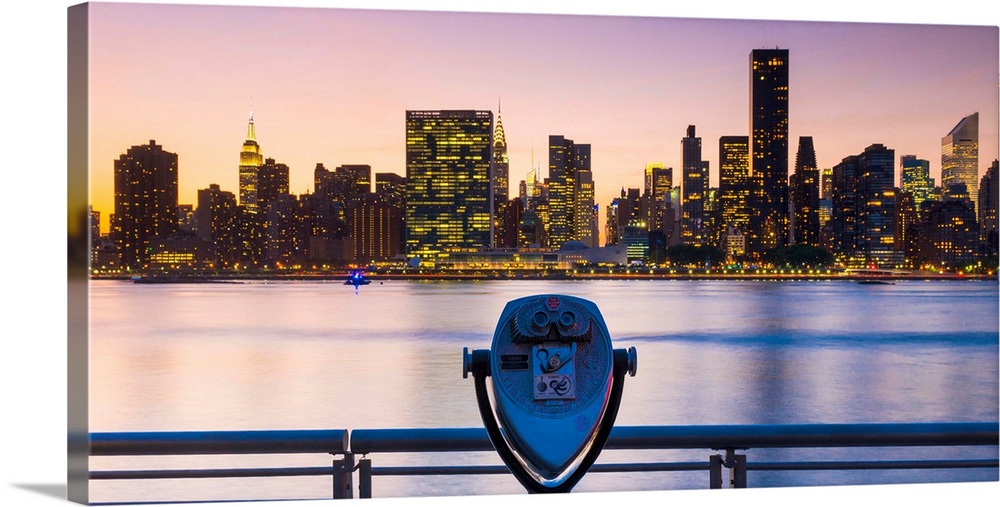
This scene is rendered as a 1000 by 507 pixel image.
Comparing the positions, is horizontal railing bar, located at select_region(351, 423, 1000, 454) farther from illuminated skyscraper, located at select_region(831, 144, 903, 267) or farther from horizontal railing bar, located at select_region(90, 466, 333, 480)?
illuminated skyscraper, located at select_region(831, 144, 903, 267)

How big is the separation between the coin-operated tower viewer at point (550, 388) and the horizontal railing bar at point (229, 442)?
543mm

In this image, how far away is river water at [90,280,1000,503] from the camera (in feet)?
29.7

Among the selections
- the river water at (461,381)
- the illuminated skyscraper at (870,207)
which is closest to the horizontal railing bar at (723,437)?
the river water at (461,381)

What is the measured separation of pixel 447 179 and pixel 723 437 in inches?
3607

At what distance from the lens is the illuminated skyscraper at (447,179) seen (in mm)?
92750

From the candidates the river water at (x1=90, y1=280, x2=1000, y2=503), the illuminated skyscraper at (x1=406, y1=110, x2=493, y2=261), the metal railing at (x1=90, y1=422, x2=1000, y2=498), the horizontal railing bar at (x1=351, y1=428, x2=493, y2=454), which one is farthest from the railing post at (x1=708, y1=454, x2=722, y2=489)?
the illuminated skyscraper at (x1=406, y1=110, x2=493, y2=261)

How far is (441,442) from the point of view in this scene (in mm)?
3408

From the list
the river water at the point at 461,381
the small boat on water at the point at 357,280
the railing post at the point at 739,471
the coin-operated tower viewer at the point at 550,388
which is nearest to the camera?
the coin-operated tower viewer at the point at 550,388

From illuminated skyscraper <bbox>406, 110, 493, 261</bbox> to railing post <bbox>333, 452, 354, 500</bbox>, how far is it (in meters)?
88.4

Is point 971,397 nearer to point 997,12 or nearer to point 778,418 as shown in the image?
point 778,418

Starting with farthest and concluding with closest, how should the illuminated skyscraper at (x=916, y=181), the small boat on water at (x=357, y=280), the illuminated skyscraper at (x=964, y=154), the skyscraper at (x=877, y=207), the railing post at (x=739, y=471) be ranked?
the small boat on water at (x=357, y=280), the skyscraper at (x=877, y=207), the illuminated skyscraper at (x=916, y=181), the illuminated skyscraper at (x=964, y=154), the railing post at (x=739, y=471)

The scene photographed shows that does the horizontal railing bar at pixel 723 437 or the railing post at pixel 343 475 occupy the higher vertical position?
the horizontal railing bar at pixel 723 437

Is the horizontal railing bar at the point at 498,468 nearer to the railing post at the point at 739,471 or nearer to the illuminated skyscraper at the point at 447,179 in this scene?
the railing post at the point at 739,471

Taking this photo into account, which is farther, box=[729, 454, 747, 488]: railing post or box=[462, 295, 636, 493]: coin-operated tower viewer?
box=[729, 454, 747, 488]: railing post
